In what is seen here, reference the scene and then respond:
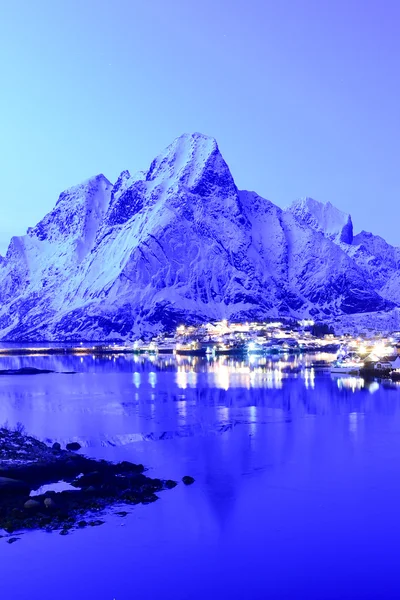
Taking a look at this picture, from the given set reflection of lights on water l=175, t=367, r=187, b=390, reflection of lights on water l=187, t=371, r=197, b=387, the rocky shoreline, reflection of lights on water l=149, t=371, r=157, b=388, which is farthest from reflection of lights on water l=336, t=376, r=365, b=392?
the rocky shoreline

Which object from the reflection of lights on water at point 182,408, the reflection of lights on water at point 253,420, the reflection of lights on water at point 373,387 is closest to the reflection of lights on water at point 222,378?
the reflection of lights on water at point 182,408

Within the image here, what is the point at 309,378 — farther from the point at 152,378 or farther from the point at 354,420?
the point at 354,420

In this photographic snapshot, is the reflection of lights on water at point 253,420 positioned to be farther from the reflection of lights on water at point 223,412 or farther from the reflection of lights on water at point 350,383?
the reflection of lights on water at point 350,383

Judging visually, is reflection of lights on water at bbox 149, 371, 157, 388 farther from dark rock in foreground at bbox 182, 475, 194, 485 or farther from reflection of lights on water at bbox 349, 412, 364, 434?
dark rock in foreground at bbox 182, 475, 194, 485

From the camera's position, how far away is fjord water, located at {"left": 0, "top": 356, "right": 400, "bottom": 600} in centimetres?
2059

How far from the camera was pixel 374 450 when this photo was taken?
3788 centimetres

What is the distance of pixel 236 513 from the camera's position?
1053 inches

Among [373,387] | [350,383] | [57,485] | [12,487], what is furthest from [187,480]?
[350,383]

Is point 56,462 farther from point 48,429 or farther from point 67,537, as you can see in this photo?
point 48,429

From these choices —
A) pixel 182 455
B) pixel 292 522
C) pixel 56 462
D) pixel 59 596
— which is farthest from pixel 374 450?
pixel 59 596

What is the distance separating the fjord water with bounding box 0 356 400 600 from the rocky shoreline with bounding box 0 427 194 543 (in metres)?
0.84

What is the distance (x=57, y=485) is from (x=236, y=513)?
8092 mm

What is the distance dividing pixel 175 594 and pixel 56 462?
14.8m

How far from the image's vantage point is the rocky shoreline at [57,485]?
24.8 metres
